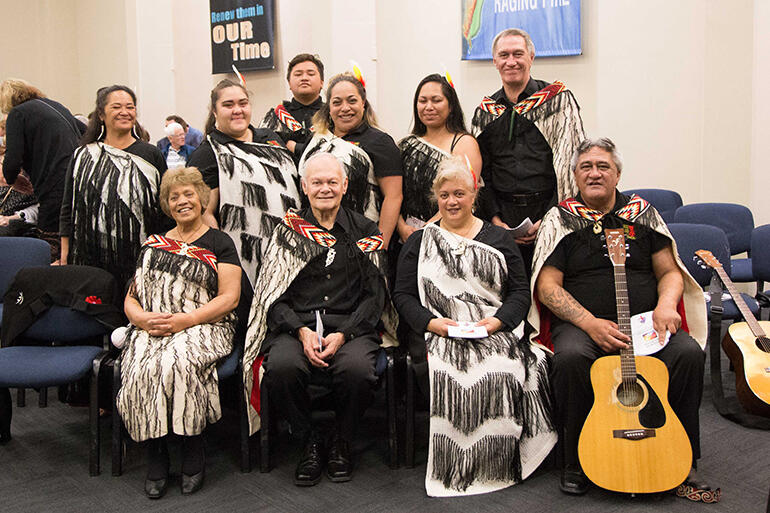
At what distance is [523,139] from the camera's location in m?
3.28

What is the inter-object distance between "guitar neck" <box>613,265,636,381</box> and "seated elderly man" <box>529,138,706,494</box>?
39 millimetres

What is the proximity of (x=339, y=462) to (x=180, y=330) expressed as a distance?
0.81 meters

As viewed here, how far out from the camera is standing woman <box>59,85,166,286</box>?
10.9ft

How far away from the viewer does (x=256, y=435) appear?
3.01m

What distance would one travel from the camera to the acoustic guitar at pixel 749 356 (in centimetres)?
316

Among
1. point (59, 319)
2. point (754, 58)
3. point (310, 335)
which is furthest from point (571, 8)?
point (59, 319)

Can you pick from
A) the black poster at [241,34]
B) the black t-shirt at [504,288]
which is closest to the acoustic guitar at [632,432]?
the black t-shirt at [504,288]

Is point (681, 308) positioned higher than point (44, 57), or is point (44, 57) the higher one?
point (44, 57)

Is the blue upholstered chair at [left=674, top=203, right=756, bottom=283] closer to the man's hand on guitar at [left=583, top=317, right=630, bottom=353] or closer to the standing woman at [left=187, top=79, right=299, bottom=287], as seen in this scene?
the man's hand on guitar at [left=583, top=317, right=630, bottom=353]

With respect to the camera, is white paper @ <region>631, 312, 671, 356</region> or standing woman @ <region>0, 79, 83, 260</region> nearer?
white paper @ <region>631, 312, 671, 356</region>

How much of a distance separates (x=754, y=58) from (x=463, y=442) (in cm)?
382

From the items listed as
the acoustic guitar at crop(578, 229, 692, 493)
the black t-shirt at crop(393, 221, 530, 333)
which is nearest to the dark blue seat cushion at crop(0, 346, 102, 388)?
the black t-shirt at crop(393, 221, 530, 333)

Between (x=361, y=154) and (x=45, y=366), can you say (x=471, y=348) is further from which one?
(x=45, y=366)

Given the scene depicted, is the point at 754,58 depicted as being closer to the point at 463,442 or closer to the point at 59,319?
the point at 463,442
